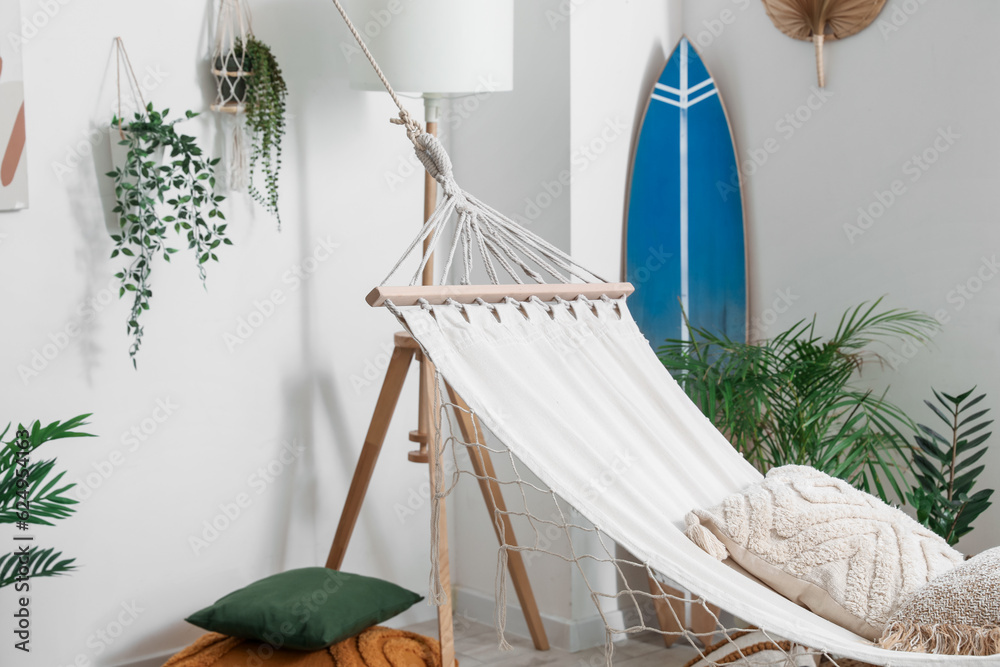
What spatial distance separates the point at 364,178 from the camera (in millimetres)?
2688

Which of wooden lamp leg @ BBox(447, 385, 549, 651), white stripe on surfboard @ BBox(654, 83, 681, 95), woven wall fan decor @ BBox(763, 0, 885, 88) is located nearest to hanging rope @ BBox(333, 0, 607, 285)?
wooden lamp leg @ BBox(447, 385, 549, 651)

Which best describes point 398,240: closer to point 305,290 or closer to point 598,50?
point 305,290

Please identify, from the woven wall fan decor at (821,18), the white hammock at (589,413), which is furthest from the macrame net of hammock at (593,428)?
the woven wall fan decor at (821,18)

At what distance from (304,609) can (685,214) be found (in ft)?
5.28

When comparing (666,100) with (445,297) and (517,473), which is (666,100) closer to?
(445,297)

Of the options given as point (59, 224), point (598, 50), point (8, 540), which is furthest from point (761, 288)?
point (8, 540)

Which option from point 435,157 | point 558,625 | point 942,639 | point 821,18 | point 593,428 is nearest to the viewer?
point 942,639

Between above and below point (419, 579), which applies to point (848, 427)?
above

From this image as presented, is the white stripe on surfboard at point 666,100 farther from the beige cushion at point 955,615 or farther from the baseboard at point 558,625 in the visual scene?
the beige cushion at point 955,615

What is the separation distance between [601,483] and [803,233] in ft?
4.61

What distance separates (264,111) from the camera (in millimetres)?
2355

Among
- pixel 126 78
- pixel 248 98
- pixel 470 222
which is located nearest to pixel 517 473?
pixel 470 222

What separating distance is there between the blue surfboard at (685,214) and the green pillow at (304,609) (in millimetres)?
1134

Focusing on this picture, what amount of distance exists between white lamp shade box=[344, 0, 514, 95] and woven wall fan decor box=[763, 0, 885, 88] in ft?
2.86
